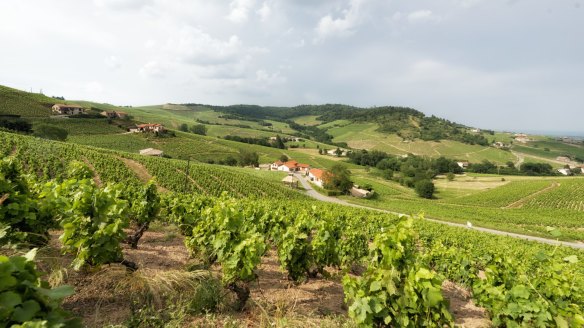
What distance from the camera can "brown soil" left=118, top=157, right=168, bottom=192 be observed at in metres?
40.3

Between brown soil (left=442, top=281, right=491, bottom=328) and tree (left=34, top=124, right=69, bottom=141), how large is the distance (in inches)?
3153

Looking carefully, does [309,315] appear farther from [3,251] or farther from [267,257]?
[3,251]

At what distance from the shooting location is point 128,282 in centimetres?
613

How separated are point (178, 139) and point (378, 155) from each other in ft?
287

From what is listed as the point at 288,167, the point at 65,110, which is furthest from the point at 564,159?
the point at 65,110

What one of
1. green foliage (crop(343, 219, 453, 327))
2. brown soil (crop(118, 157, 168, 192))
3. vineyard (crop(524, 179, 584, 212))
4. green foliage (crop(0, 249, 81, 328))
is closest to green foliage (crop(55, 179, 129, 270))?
green foliage (crop(0, 249, 81, 328))

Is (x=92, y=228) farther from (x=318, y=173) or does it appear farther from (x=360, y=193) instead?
(x=318, y=173)

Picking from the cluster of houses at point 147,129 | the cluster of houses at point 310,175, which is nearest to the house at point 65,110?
the cluster of houses at point 147,129

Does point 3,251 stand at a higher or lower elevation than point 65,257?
higher

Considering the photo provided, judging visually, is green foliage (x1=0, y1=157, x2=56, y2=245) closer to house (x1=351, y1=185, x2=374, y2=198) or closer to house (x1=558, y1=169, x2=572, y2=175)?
house (x1=351, y1=185, x2=374, y2=198)

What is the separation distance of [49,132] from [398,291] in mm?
84103

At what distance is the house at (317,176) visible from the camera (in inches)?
3044

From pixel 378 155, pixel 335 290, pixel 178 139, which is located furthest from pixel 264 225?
pixel 378 155

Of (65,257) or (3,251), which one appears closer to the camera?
(3,251)
